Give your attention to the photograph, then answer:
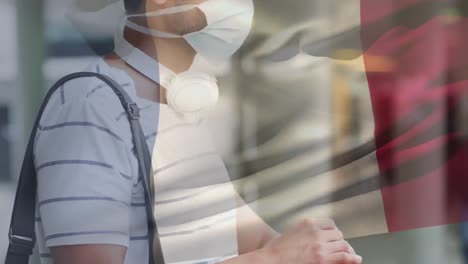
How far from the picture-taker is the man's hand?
1.97m

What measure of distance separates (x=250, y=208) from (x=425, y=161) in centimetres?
64

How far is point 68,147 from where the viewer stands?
1.75m

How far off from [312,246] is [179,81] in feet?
1.64

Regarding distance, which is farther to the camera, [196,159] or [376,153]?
[376,153]

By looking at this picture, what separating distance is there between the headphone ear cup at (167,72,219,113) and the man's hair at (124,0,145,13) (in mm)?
174

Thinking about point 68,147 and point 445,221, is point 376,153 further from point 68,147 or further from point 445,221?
point 68,147

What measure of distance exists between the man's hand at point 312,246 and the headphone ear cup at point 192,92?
38 cm

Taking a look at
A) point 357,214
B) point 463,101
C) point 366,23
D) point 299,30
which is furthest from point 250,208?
point 463,101

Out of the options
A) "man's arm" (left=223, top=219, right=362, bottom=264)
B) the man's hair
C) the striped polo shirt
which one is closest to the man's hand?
"man's arm" (left=223, top=219, right=362, bottom=264)

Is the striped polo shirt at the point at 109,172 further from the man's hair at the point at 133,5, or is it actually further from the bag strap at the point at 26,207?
the man's hair at the point at 133,5

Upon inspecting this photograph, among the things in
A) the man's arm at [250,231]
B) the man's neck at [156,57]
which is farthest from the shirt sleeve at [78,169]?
the man's arm at [250,231]

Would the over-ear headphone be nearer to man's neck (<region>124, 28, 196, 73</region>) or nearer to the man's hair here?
man's neck (<region>124, 28, 196, 73</region>)

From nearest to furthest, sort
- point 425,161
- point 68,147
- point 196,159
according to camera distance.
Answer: point 68,147, point 196,159, point 425,161
